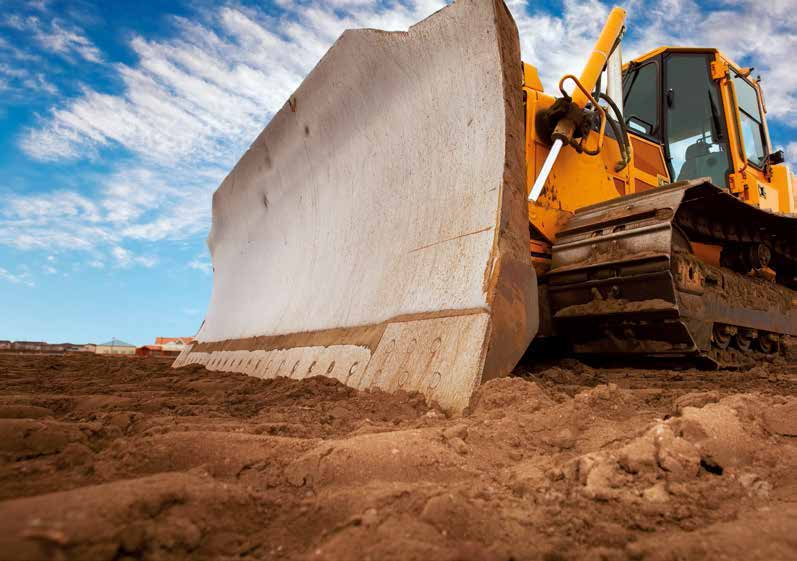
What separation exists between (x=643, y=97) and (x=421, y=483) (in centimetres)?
465

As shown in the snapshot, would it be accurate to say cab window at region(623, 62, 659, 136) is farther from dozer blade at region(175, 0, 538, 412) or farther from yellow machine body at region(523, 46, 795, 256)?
dozer blade at region(175, 0, 538, 412)

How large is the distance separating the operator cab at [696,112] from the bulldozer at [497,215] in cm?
2

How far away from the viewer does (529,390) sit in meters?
1.63

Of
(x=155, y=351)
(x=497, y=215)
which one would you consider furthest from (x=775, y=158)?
(x=155, y=351)

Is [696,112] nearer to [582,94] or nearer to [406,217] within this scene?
[582,94]

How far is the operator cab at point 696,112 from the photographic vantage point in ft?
14.1

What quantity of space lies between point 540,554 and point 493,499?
17cm

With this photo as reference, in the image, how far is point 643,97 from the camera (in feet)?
15.2

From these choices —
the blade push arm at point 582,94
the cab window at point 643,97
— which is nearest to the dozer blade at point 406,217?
the blade push arm at point 582,94

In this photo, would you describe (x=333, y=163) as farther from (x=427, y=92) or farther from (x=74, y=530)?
(x=74, y=530)

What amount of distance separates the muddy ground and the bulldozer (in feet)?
1.50

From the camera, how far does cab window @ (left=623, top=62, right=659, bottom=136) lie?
4.45 meters

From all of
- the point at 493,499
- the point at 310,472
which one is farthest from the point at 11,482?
the point at 493,499

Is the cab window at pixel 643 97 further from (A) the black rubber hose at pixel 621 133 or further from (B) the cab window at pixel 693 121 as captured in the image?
(A) the black rubber hose at pixel 621 133
